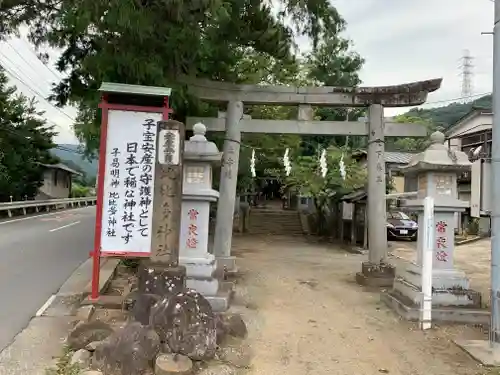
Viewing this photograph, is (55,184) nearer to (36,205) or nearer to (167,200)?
(36,205)

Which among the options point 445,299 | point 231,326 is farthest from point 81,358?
point 445,299

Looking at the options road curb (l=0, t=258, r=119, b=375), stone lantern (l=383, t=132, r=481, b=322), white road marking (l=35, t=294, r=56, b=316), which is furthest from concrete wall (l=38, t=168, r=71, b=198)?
stone lantern (l=383, t=132, r=481, b=322)

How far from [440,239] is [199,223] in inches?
157

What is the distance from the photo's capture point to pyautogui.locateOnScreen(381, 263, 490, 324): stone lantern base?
760 centimetres

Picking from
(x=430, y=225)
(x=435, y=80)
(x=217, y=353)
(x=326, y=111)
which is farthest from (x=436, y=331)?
(x=326, y=111)

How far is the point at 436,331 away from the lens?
718 centimetres

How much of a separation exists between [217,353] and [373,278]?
5966mm

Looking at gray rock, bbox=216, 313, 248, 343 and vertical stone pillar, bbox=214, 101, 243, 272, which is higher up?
vertical stone pillar, bbox=214, 101, 243, 272

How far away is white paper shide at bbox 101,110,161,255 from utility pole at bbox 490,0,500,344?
4.58m

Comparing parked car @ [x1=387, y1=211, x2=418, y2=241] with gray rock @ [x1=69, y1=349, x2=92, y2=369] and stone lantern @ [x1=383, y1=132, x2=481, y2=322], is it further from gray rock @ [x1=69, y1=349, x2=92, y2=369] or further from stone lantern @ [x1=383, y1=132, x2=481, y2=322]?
gray rock @ [x1=69, y1=349, x2=92, y2=369]

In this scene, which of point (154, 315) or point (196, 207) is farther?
point (196, 207)

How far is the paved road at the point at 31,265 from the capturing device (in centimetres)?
743

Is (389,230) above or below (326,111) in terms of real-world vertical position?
below

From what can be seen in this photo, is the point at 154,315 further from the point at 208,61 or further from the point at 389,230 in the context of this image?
the point at 389,230
